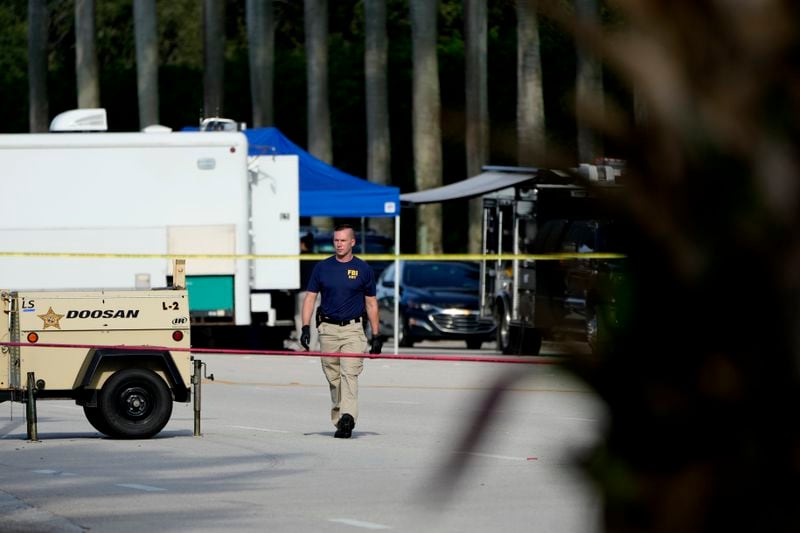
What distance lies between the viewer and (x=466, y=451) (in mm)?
3172

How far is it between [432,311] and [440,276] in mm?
1620

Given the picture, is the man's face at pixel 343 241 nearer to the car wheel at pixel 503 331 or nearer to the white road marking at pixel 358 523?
the white road marking at pixel 358 523

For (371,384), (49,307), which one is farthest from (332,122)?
(49,307)

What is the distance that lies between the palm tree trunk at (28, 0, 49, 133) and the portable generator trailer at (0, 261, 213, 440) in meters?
37.7

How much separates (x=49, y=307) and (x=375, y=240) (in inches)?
892

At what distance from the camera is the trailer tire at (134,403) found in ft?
47.9

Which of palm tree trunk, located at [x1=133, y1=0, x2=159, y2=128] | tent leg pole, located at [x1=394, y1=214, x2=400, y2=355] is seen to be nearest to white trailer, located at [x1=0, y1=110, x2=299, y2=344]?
tent leg pole, located at [x1=394, y1=214, x2=400, y2=355]

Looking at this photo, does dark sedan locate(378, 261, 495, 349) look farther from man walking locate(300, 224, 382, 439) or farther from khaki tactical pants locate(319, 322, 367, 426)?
khaki tactical pants locate(319, 322, 367, 426)

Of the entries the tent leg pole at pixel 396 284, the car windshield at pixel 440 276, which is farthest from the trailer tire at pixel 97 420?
the car windshield at pixel 440 276

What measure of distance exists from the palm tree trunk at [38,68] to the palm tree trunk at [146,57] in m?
4.86

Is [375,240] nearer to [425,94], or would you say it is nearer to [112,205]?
[425,94]

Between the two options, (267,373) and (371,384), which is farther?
(267,373)

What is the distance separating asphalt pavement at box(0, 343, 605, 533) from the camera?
32.1 feet

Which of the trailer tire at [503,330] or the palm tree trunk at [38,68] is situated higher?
the palm tree trunk at [38,68]
